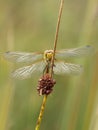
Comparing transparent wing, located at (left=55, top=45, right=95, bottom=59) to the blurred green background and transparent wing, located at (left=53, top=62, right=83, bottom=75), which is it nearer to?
transparent wing, located at (left=53, top=62, right=83, bottom=75)

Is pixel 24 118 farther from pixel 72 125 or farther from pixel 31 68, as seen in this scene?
pixel 31 68

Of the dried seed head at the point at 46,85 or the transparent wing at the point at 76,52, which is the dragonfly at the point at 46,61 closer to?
the transparent wing at the point at 76,52

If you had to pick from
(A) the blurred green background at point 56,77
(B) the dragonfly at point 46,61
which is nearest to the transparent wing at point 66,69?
(B) the dragonfly at point 46,61

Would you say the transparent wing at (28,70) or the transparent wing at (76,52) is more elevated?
the transparent wing at (76,52)

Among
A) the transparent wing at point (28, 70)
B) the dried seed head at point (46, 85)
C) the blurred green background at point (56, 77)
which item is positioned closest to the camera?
the dried seed head at point (46, 85)

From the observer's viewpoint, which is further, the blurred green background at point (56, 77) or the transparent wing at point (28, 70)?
the blurred green background at point (56, 77)

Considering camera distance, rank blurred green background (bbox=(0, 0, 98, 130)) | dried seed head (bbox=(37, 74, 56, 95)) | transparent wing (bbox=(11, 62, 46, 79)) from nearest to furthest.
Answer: dried seed head (bbox=(37, 74, 56, 95))
transparent wing (bbox=(11, 62, 46, 79))
blurred green background (bbox=(0, 0, 98, 130))

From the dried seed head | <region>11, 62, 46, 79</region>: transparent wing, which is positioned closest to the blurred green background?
<region>11, 62, 46, 79</region>: transparent wing
